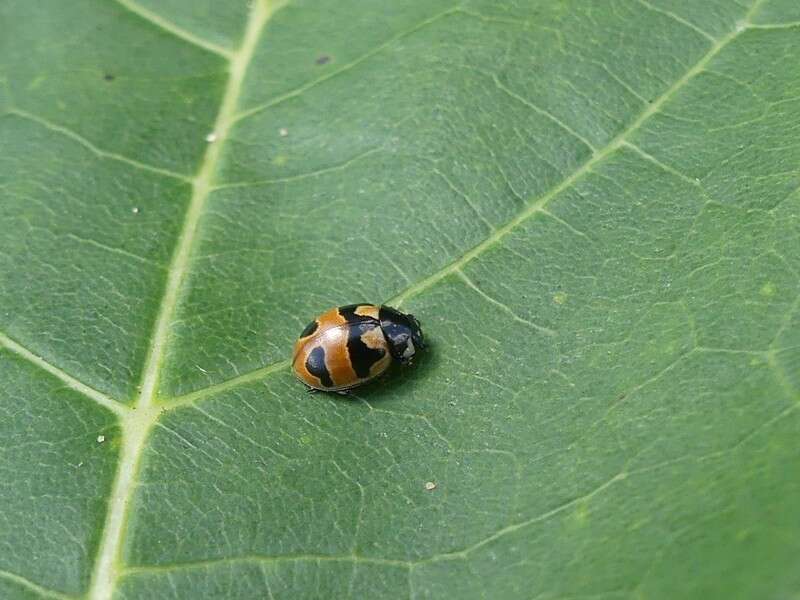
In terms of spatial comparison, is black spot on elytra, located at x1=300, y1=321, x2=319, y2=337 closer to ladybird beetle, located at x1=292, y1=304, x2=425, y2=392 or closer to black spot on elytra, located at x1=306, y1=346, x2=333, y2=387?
ladybird beetle, located at x1=292, y1=304, x2=425, y2=392

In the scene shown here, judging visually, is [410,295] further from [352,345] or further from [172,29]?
[172,29]

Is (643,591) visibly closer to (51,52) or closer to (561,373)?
(561,373)

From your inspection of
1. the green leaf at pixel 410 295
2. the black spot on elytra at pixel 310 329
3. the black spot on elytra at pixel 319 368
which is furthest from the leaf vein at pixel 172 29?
the black spot on elytra at pixel 319 368

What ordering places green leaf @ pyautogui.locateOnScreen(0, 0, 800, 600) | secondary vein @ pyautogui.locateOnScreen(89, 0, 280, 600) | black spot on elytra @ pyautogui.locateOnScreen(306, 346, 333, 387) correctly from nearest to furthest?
green leaf @ pyautogui.locateOnScreen(0, 0, 800, 600) < secondary vein @ pyautogui.locateOnScreen(89, 0, 280, 600) < black spot on elytra @ pyautogui.locateOnScreen(306, 346, 333, 387)

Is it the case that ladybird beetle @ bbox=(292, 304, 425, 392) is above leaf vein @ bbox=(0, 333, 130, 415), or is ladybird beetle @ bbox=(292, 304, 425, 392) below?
below

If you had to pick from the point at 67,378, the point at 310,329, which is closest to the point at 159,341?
the point at 67,378

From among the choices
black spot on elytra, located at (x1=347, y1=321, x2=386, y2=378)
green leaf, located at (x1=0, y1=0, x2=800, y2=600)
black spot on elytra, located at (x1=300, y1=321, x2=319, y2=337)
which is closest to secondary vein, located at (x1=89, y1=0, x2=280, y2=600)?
green leaf, located at (x1=0, y1=0, x2=800, y2=600)

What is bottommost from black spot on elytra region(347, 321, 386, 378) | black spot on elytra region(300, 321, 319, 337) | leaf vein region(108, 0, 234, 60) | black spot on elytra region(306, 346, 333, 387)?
black spot on elytra region(306, 346, 333, 387)

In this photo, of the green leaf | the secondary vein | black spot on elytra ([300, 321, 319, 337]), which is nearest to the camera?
the green leaf
